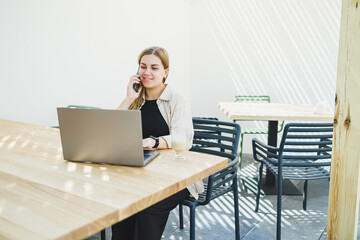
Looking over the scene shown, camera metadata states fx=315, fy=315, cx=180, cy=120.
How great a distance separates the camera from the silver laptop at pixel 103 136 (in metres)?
1.10

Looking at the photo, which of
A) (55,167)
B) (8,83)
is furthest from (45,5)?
(55,167)

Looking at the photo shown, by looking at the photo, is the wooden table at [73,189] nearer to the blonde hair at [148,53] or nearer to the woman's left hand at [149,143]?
the woman's left hand at [149,143]

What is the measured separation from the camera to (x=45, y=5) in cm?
260

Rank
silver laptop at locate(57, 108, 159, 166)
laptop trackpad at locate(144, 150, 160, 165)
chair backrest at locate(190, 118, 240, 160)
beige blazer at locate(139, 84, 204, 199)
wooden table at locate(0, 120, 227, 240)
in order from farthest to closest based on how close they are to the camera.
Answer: chair backrest at locate(190, 118, 240, 160) → beige blazer at locate(139, 84, 204, 199) → laptop trackpad at locate(144, 150, 160, 165) → silver laptop at locate(57, 108, 159, 166) → wooden table at locate(0, 120, 227, 240)

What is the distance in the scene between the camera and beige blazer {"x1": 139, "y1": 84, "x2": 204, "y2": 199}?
5.45ft

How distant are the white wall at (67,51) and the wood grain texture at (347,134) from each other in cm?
225

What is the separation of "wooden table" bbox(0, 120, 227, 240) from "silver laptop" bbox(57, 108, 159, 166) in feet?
0.12

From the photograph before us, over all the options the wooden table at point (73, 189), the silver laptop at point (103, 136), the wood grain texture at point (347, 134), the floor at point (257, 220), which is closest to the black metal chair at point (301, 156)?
the floor at point (257, 220)

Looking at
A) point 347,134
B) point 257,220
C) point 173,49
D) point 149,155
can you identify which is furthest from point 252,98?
point 149,155

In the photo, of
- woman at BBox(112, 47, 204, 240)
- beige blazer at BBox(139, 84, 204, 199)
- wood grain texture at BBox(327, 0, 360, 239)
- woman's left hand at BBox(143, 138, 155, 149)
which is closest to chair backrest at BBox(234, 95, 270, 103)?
woman at BBox(112, 47, 204, 240)

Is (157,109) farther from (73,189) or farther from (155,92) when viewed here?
(73,189)

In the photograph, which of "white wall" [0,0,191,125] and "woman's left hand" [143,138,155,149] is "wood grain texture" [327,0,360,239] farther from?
"white wall" [0,0,191,125]

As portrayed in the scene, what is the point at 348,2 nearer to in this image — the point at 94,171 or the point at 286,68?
the point at 94,171

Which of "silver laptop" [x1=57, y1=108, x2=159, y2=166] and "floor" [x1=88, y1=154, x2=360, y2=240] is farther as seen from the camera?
"floor" [x1=88, y1=154, x2=360, y2=240]
